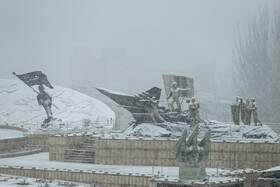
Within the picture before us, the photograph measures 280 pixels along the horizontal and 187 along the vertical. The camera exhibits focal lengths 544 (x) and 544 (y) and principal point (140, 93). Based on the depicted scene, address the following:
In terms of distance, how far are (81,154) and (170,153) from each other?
10.3 feet

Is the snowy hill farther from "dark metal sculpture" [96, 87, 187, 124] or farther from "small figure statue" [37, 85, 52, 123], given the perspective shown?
"dark metal sculpture" [96, 87, 187, 124]

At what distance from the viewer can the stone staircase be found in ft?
58.5

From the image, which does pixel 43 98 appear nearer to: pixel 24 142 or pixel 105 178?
pixel 24 142

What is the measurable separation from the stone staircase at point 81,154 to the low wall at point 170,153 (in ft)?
1.56

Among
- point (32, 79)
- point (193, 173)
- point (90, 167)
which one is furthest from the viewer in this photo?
point (32, 79)

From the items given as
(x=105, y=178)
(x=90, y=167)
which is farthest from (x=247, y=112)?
(x=105, y=178)

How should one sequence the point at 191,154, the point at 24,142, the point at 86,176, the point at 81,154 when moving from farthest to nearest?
→ the point at 24,142 < the point at 81,154 < the point at 86,176 < the point at 191,154

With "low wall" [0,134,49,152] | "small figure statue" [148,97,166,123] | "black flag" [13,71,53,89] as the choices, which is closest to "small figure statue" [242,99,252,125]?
"small figure statue" [148,97,166,123]

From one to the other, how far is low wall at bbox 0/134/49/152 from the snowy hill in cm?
346

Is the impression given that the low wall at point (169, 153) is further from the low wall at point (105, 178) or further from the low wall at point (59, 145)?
the low wall at point (105, 178)

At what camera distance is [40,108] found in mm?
28344

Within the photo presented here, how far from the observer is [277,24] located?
4206 centimetres

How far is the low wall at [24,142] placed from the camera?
63.6 ft

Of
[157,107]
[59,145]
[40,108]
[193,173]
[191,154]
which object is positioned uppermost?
Result: [157,107]
